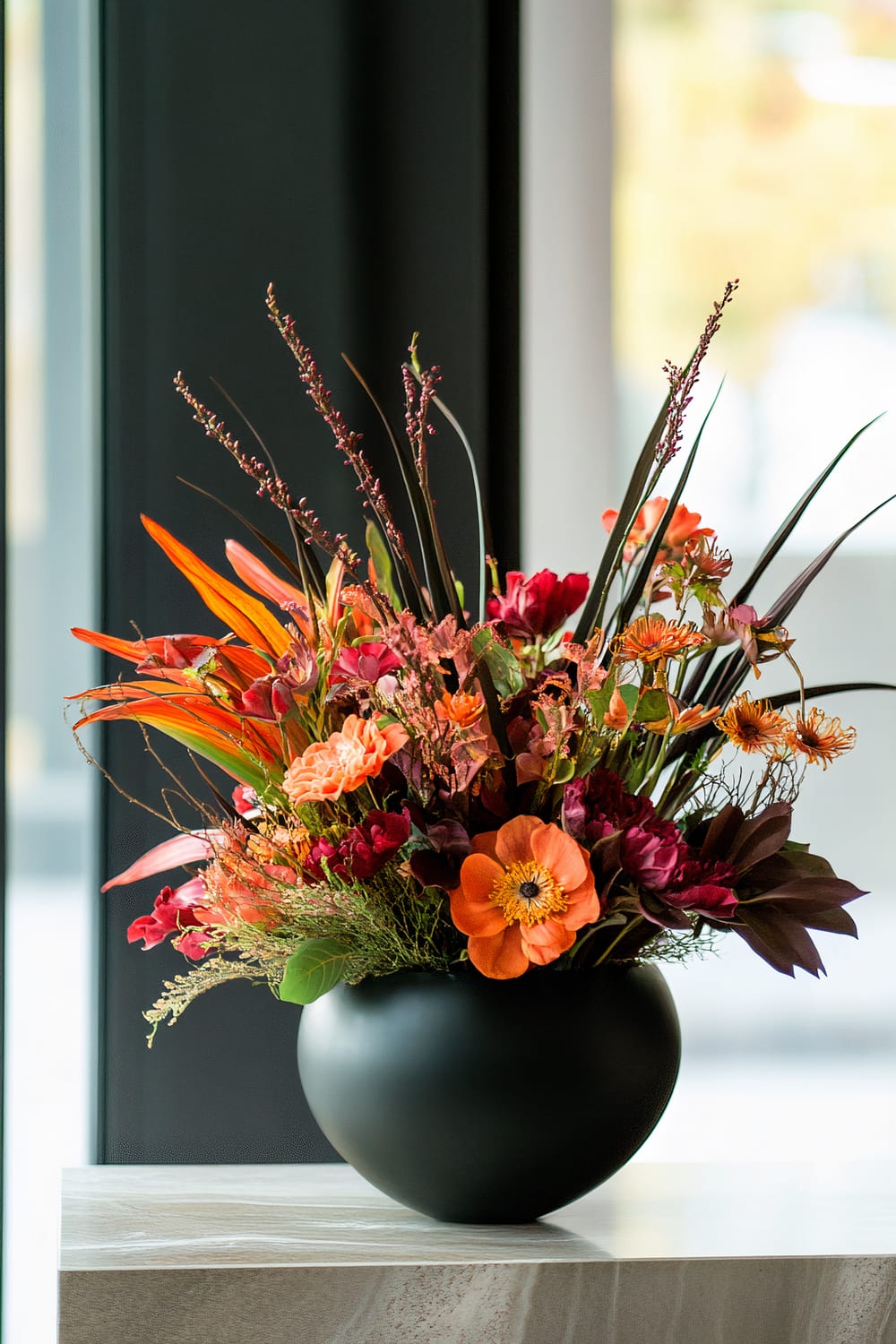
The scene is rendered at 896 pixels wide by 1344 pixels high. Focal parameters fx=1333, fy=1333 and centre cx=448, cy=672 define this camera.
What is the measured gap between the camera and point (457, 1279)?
2.58ft

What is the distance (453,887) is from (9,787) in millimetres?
585

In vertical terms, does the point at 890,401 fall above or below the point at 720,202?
below

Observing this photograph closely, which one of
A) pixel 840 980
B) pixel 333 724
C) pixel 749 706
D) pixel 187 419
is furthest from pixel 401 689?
pixel 840 980

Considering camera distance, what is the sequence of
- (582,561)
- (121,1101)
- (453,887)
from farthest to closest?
(582,561)
(121,1101)
(453,887)

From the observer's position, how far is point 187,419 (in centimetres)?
123

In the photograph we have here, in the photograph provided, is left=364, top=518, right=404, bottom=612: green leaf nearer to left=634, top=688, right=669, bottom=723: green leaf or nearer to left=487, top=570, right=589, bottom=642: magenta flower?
left=487, top=570, right=589, bottom=642: magenta flower

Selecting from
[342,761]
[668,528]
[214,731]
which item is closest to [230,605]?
[214,731]

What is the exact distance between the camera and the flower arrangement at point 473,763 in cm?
79

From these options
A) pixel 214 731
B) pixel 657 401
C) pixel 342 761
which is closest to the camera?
pixel 342 761

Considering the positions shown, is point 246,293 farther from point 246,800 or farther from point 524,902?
point 524,902

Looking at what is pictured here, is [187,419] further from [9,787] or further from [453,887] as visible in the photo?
[453,887]

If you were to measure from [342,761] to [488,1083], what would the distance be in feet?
0.73

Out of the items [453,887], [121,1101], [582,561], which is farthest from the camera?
[582,561]

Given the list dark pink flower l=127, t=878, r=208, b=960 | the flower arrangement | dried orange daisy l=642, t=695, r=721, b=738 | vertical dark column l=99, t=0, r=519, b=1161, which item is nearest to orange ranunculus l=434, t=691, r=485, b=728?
the flower arrangement
